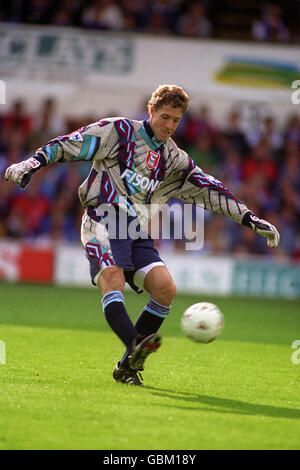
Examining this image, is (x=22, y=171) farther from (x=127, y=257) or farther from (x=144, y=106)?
(x=144, y=106)

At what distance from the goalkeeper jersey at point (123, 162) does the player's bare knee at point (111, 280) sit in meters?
0.46

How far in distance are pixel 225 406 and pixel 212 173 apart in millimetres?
12060

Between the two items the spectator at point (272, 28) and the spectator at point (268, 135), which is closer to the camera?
the spectator at point (268, 135)

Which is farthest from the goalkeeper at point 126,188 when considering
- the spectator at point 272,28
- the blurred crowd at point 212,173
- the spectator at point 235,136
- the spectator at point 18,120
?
the spectator at point 272,28

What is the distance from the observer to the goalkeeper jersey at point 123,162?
6.02 metres

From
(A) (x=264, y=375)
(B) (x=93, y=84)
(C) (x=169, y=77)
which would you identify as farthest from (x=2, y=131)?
(A) (x=264, y=375)

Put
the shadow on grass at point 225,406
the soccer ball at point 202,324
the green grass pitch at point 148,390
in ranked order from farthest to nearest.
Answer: the soccer ball at point 202,324, the shadow on grass at point 225,406, the green grass pitch at point 148,390

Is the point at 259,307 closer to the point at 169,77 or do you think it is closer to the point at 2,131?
the point at 169,77

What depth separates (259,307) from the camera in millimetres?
13656

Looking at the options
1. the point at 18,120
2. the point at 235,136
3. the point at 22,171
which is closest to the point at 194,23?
the point at 235,136

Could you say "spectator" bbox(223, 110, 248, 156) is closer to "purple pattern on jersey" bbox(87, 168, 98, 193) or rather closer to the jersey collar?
the jersey collar

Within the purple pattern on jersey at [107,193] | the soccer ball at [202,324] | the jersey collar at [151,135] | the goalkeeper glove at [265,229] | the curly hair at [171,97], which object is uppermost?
the curly hair at [171,97]

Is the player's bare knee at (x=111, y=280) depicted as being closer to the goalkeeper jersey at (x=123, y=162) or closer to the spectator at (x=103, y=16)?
the goalkeeper jersey at (x=123, y=162)

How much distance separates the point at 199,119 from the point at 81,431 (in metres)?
14.1
